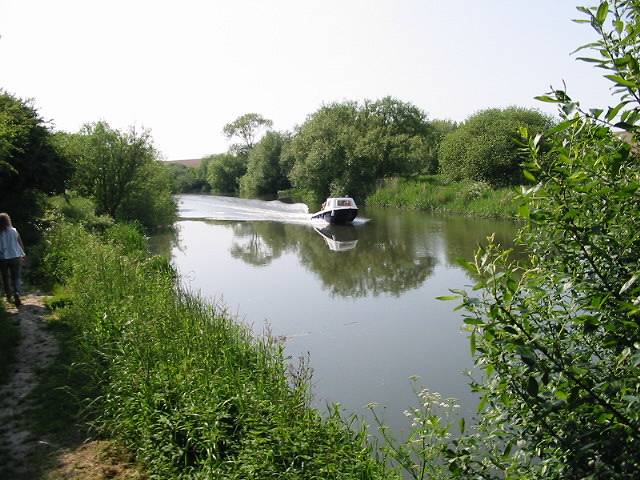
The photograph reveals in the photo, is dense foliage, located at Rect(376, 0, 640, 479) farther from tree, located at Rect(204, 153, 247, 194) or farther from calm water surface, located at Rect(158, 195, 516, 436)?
tree, located at Rect(204, 153, 247, 194)

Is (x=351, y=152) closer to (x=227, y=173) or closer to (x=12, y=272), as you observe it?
(x=12, y=272)

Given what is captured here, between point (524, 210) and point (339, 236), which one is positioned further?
point (339, 236)

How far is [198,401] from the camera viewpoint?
5137mm

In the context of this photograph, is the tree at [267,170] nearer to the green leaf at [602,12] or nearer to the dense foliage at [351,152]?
the dense foliage at [351,152]

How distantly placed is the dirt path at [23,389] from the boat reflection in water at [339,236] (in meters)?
13.6

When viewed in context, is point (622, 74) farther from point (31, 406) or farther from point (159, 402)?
point (31, 406)

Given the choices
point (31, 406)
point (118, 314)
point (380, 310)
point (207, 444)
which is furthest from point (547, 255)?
point (380, 310)

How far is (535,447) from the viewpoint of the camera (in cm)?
255

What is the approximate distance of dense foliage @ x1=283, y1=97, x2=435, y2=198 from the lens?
41531mm

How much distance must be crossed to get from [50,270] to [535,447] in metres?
11.4

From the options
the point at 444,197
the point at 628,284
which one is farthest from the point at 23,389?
the point at 444,197

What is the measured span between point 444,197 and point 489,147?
425cm

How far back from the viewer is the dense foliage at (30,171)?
15805mm

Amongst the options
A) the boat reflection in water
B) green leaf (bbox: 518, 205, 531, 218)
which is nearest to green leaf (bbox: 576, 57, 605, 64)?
green leaf (bbox: 518, 205, 531, 218)
